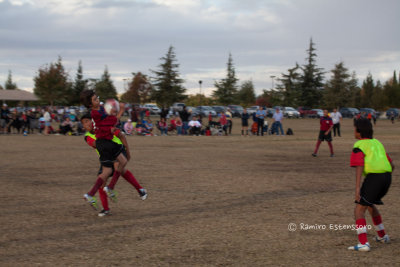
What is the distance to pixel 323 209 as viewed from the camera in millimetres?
7035

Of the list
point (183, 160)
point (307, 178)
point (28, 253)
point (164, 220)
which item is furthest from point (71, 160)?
point (28, 253)

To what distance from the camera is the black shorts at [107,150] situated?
6.43 meters

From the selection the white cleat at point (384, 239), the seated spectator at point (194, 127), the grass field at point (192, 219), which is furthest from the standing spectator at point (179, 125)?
the white cleat at point (384, 239)

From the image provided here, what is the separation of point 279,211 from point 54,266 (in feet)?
11.7

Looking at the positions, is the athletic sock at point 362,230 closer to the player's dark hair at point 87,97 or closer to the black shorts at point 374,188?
the black shorts at point 374,188

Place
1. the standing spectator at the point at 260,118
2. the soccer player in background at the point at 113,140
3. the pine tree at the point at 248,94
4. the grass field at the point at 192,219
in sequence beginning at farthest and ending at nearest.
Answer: the pine tree at the point at 248,94
the standing spectator at the point at 260,118
the soccer player in background at the point at 113,140
the grass field at the point at 192,219

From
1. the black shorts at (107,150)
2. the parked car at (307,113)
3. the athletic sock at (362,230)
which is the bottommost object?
the athletic sock at (362,230)

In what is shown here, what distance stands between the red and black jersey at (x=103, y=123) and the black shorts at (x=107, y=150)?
82 millimetres

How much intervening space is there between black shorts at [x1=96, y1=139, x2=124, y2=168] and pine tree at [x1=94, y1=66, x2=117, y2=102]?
77.1 meters

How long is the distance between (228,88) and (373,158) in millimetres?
79525

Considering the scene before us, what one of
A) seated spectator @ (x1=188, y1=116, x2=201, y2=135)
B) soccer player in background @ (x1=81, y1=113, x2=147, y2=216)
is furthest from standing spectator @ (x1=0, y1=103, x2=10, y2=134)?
soccer player in background @ (x1=81, y1=113, x2=147, y2=216)

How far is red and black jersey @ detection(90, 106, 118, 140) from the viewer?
636cm

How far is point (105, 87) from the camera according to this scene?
283 feet

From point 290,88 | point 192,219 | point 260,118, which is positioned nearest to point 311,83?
point 290,88
